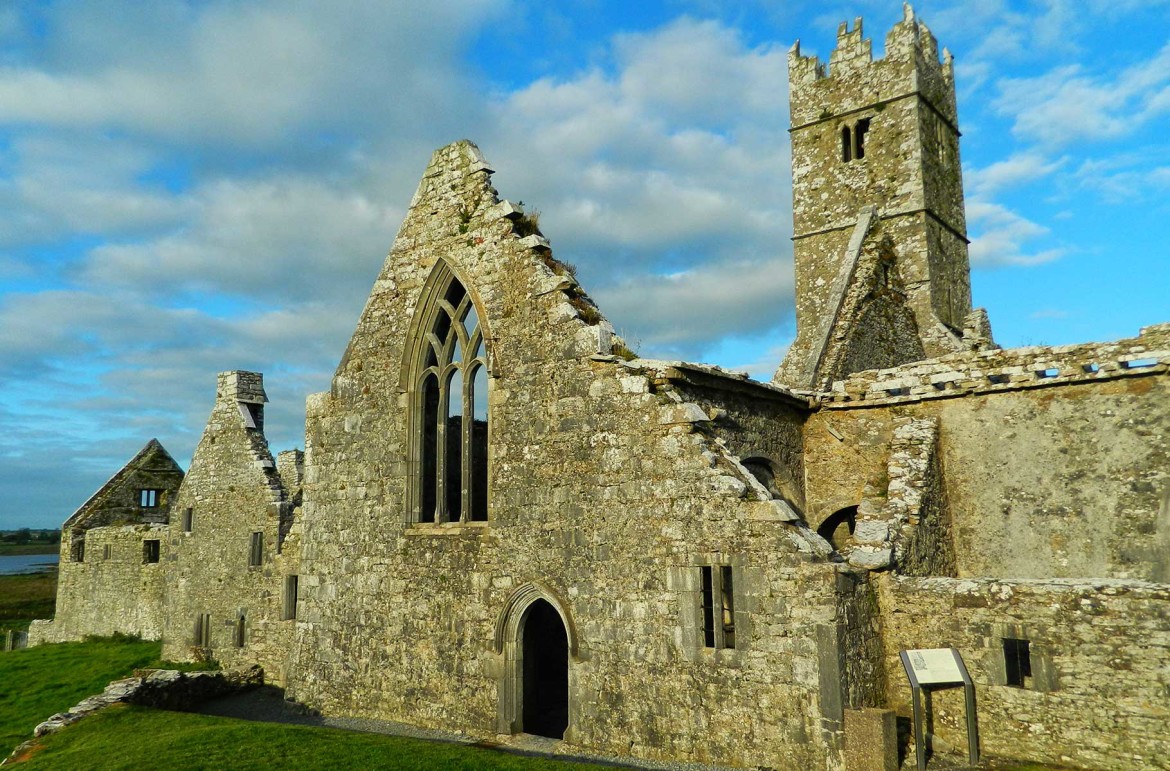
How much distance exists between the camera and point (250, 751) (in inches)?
379

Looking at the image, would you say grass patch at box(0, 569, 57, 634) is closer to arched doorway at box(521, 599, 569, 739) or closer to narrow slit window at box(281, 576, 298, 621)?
narrow slit window at box(281, 576, 298, 621)

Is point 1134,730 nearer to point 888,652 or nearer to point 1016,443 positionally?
point 888,652

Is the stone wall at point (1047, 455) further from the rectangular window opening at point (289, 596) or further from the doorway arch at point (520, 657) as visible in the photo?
the rectangular window opening at point (289, 596)

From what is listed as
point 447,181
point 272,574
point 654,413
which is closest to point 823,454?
point 654,413

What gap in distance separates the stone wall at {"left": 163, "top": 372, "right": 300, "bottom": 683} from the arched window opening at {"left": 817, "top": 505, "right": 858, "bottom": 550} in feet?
33.4

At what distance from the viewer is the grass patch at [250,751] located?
30.0 feet

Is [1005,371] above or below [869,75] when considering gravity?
below

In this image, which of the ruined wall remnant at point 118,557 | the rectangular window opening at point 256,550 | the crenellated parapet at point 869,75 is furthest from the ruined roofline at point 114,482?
the crenellated parapet at point 869,75

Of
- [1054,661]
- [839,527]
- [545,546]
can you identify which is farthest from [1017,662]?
[545,546]

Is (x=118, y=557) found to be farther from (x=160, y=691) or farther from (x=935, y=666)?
(x=935, y=666)

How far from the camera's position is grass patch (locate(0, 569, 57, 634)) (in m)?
41.0

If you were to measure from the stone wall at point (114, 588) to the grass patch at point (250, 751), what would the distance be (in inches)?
517

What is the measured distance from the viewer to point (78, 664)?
2136 cm

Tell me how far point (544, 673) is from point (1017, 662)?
30.3ft
